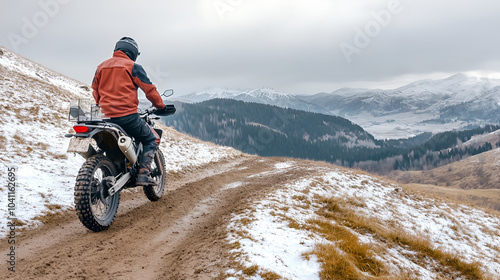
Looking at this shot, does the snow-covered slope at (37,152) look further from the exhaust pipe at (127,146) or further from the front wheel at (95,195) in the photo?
the exhaust pipe at (127,146)

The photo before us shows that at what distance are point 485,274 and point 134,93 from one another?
9507 mm

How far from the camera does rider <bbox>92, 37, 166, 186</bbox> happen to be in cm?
587

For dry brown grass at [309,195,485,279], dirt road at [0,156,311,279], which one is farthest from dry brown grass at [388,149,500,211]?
dirt road at [0,156,311,279]

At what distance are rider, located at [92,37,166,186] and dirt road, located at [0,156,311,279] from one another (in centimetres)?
133

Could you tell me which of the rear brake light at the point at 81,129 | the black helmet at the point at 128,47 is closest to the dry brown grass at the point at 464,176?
the black helmet at the point at 128,47

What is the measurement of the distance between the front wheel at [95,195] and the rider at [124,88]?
30.9 inches

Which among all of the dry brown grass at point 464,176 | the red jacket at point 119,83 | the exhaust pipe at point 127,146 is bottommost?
the dry brown grass at point 464,176

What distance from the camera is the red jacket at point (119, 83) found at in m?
5.85

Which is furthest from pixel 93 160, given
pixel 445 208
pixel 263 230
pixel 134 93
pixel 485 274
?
pixel 445 208

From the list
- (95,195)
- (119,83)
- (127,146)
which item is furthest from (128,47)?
(95,195)

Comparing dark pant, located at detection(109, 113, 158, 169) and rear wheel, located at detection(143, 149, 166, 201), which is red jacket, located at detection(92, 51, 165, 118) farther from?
rear wheel, located at detection(143, 149, 166, 201)

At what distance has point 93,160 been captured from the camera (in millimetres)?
5383

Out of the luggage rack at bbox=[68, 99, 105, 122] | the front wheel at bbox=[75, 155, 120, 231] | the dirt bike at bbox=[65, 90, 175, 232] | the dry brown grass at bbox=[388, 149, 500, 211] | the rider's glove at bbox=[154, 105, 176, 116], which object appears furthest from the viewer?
the dry brown grass at bbox=[388, 149, 500, 211]

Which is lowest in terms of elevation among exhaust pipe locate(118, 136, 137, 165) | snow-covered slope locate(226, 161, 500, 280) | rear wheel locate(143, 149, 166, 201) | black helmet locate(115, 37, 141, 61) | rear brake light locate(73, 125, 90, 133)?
snow-covered slope locate(226, 161, 500, 280)
